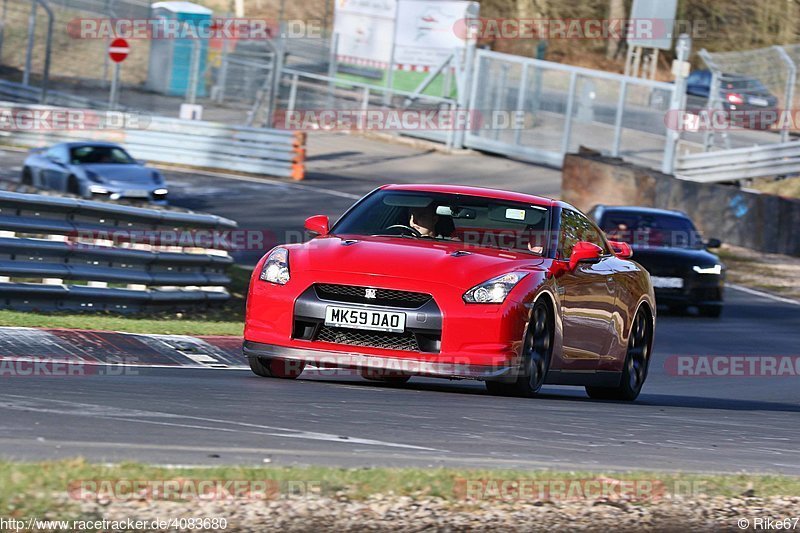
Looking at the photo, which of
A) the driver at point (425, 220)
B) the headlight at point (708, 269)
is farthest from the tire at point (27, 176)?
the driver at point (425, 220)

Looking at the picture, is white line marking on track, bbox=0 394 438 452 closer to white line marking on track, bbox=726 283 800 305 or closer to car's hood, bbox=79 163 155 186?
white line marking on track, bbox=726 283 800 305

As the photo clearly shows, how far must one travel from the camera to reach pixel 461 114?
41188mm

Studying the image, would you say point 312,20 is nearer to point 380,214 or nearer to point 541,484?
point 380,214

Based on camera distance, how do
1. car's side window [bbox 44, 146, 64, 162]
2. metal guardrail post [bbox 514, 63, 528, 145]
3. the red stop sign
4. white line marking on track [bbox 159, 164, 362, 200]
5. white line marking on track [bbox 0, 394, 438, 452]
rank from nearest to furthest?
1. white line marking on track [bbox 0, 394, 438, 452]
2. car's side window [bbox 44, 146, 64, 162]
3. white line marking on track [bbox 159, 164, 362, 200]
4. the red stop sign
5. metal guardrail post [bbox 514, 63, 528, 145]

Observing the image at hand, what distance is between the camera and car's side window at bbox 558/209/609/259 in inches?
385

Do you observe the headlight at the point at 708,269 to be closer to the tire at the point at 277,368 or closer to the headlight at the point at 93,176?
the headlight at the point at 93,176

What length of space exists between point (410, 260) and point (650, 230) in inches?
492

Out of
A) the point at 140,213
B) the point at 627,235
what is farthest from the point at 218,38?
the point at 140,213

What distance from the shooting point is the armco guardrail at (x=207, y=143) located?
1394 inches

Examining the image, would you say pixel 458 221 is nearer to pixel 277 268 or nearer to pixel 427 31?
pixel 277 268

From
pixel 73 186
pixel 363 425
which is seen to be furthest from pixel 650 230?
pixel 363 425

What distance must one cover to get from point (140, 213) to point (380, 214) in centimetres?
543

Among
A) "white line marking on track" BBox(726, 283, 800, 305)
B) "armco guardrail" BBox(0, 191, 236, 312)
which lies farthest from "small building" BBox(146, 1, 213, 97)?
"armco guardrail" BBox(0, 191, 236, 312)

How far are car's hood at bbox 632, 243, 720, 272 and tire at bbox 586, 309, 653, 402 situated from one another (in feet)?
27.9
